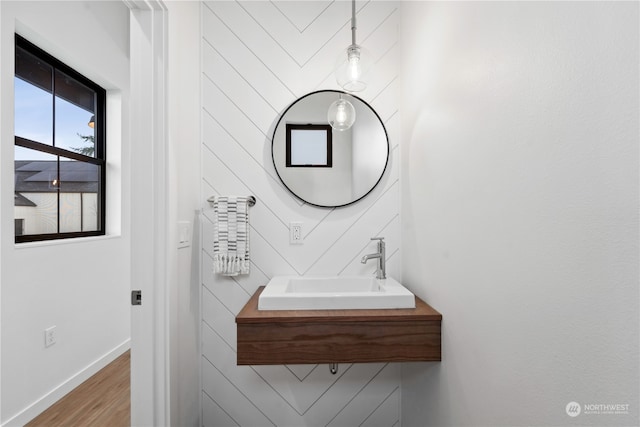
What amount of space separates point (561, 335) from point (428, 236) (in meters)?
0.73

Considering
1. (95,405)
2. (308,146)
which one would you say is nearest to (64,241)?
(95,405)

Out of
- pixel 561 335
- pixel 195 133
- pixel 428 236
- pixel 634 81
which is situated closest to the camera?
pixel 634 81

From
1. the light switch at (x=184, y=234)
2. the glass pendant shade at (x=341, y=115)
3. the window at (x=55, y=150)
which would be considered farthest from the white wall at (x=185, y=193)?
the window at (x=55, y=150)

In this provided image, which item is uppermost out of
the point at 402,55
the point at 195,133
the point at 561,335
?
the point at 402,55

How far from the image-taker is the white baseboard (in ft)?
5.77

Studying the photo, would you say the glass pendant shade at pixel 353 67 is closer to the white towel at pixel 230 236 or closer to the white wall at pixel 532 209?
the white wall at pixel 532 209

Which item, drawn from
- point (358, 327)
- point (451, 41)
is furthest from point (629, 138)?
point (358, 327)

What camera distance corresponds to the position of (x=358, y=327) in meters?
1.21

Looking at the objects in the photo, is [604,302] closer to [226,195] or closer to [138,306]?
[138,306]

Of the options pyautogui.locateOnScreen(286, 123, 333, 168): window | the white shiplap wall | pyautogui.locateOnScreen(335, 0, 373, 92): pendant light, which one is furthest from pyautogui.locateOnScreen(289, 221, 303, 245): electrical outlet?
pyautogui.locateOnScreen(335, 0, 373, 92): pendant light

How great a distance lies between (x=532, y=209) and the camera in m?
0.76

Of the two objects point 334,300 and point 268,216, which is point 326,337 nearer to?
point 334,300

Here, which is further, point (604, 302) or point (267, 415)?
point (267, 415)

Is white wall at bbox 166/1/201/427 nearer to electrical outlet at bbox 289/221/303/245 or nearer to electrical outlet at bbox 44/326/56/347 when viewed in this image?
electrical outlet at bbox 289/221/303/245
